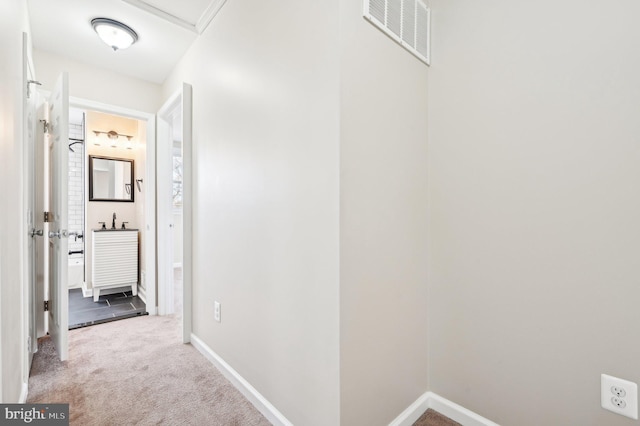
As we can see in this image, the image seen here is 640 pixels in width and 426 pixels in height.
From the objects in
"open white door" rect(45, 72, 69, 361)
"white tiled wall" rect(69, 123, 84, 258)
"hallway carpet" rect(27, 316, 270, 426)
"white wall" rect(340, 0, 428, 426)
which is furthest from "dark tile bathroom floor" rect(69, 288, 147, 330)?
"white wall" rect(340, 0, 428, 426)

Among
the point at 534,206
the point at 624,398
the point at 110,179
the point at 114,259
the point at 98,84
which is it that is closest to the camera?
the point at 624,398

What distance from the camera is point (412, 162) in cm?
157

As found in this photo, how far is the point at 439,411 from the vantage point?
5.24ft

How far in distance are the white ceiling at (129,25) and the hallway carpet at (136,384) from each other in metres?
2.56

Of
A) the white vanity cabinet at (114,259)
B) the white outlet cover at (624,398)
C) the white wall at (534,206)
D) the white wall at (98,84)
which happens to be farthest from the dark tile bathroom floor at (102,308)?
the white outlet cover at (624,398)

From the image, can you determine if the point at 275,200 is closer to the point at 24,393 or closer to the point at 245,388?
the point at 245,388

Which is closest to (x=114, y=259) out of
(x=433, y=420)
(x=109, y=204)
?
(x=109, y=204)

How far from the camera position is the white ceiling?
6.97 feet

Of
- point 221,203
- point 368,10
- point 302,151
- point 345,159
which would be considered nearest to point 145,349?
point 221,203

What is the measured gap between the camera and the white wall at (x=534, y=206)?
1.12 m

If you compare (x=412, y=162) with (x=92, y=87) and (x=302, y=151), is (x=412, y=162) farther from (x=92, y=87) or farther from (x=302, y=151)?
(x=92, y=87)

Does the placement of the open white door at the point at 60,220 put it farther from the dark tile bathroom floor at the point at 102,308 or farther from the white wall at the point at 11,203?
the dark tile bathroom floor at the point at 102,308

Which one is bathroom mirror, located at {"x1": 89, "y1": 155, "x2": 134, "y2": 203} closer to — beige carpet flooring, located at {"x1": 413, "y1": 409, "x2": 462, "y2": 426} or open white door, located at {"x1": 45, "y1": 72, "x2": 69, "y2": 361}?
open white door, located at {"x1": 45, "y1": 72, "x2": 69, "y2": 361}

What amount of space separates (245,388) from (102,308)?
263 cm
